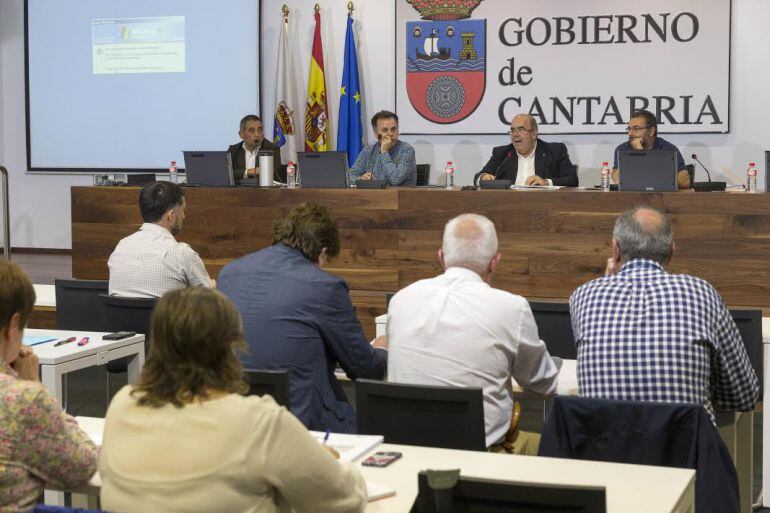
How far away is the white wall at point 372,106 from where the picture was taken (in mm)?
8281

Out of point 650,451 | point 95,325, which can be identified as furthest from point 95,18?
point 650,451

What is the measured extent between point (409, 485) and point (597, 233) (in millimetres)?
3850

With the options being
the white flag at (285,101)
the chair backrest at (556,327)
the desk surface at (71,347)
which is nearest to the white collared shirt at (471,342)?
the chair backrest at (556,327)

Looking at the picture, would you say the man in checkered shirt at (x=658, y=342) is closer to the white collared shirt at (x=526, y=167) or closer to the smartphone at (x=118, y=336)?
the smartphone at (x=118, y=336)

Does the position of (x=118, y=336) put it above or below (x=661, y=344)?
below

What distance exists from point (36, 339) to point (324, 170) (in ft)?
9.24

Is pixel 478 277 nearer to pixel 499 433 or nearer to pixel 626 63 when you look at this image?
pixel 499 433

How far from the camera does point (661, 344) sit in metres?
2.63

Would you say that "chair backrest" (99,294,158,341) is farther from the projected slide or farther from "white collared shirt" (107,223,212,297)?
the projected slide

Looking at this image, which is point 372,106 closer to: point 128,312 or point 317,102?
point 317,102

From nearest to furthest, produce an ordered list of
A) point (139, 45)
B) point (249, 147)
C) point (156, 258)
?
point (156, 258) → point (249, 147) → point (139, 45)

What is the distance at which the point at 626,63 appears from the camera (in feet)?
27.8

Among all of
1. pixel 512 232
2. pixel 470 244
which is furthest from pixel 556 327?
pixel 512 232

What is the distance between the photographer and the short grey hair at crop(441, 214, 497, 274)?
2.97 m
